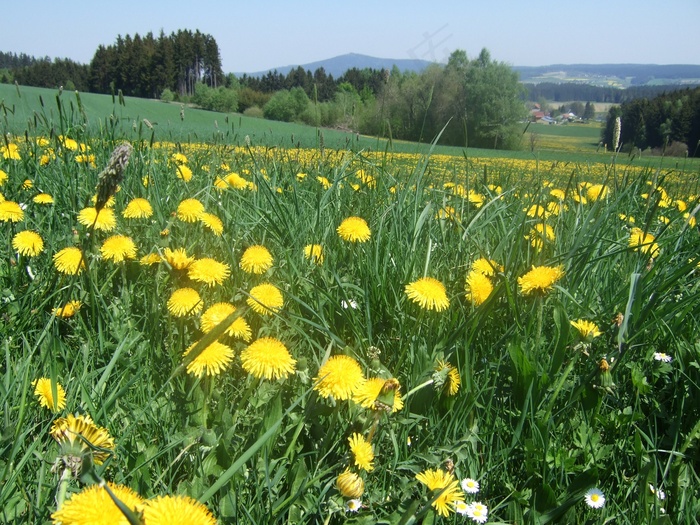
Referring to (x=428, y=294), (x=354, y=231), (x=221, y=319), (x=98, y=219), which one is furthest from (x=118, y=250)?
(x=428, y=294)

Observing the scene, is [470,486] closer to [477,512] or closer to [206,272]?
[477,512]

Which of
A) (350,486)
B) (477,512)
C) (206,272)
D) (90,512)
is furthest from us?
(206,272)

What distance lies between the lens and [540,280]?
1468mm

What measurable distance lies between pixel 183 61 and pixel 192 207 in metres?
90.7

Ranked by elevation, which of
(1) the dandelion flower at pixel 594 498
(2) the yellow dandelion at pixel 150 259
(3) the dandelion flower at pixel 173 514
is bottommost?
(1) the dandelion flower at pixel 594 498

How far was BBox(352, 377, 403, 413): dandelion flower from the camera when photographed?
987mm

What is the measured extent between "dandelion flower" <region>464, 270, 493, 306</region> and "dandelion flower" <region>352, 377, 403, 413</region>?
22.0 inches

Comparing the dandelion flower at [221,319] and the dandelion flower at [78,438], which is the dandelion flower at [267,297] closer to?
→ the dandelion flower at [221,319]

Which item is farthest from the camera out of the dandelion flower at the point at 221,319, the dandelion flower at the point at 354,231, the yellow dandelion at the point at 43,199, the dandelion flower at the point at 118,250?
the yellow dandelion at the point at 43,199

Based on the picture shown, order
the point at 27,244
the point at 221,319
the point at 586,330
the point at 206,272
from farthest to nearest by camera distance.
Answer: the point at 27,244 → the point at 206,272 → the point at 586,330 → the point at 221,319

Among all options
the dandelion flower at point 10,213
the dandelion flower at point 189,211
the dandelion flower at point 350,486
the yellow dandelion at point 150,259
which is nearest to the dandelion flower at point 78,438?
the dandelion flower at point 350,486

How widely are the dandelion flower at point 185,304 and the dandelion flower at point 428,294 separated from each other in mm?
561

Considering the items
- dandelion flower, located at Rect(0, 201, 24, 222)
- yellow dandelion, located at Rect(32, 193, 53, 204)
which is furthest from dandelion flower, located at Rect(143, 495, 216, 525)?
yellow dandelion, located at Rect(32, 193, 53, 204)

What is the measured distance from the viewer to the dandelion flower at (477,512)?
1020 mm
